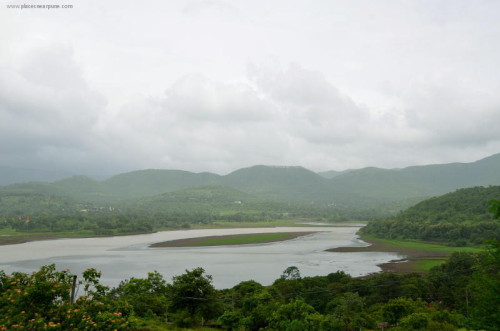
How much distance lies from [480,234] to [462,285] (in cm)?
7127

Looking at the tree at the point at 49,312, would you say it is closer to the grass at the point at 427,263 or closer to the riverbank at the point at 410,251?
the riverbank at the point at 410,251

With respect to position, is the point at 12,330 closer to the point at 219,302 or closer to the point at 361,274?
the point at 219,302

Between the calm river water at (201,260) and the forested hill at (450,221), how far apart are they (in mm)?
31724

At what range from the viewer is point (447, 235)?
106 metres

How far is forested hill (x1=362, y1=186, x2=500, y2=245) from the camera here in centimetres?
10269

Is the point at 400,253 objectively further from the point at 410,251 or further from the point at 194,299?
the point at 194,299

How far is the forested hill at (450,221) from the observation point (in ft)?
337

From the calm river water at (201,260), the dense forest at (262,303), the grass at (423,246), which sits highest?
the dense forest at (262,303)

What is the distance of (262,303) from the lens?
98.6 feet

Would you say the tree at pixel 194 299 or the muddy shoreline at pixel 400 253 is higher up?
the tree at pixel 194 299

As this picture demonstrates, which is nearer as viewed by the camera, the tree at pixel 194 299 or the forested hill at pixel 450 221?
the tree at pixel 194 299

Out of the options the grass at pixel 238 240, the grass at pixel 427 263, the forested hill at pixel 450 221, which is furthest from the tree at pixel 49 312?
the forested hill at pixel 450 221

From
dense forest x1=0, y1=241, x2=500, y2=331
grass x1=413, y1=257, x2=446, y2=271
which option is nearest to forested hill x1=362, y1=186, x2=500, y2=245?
grass x1=413, y1=257, x2=446, y2=271

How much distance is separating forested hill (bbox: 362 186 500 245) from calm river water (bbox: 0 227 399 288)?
31.7m
